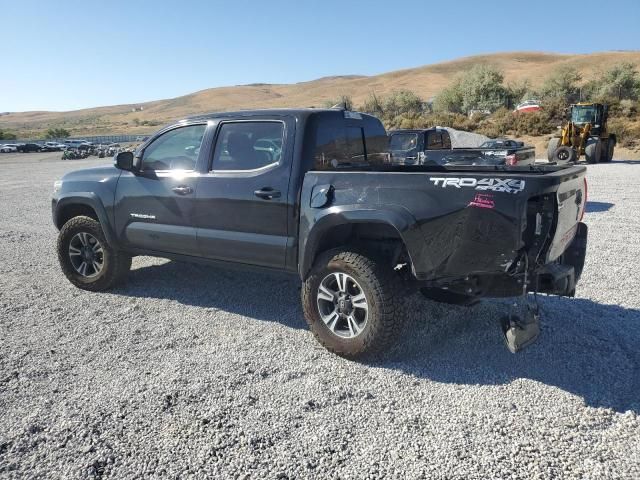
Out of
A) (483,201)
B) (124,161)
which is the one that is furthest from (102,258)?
(483,201)

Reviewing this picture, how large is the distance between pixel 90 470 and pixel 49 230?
798 cm

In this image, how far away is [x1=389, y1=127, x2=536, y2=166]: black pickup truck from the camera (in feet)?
31.1

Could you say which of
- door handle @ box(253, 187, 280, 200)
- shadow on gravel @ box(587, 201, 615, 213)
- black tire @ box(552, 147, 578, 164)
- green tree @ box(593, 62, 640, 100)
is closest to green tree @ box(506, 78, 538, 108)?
green tree @ box(593, 62, 640, 100)

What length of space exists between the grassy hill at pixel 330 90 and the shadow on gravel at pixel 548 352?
89.9m

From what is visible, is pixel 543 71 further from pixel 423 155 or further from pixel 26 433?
pixel 26 433

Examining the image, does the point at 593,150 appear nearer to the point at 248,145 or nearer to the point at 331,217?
the point at 248,145

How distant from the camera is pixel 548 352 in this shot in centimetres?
396

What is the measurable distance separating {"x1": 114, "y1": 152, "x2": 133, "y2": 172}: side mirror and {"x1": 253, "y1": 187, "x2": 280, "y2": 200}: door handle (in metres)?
1.63

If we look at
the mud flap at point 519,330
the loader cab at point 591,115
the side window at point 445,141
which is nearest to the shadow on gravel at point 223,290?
the mud flap at point 519,330

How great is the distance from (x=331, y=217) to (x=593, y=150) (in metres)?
20.1

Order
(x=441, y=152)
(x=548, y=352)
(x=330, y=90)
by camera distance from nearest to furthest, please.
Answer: (x=548, y=352) → (x=441, y=152) → (x=330, y=90)

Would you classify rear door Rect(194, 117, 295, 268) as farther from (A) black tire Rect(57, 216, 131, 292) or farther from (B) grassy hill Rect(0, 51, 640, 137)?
(B) grassy hill Rect(0, 51, 640, 137)

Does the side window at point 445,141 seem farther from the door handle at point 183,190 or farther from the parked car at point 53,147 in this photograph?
the parked car at point 53,147

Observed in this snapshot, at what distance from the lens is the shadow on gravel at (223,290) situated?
16.4ft
